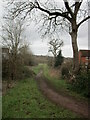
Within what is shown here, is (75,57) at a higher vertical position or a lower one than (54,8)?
lower

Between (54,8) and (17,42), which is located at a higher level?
A: (54,8)

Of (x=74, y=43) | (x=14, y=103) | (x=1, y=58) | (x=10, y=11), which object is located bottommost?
(x=14, y=103)

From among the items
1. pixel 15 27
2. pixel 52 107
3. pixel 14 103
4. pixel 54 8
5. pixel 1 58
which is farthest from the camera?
pixel 15 27

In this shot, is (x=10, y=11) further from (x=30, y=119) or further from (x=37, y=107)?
(x=30, y=119)

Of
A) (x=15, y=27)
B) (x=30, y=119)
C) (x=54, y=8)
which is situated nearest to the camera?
(x=30, y=119)

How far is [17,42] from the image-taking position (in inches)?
889

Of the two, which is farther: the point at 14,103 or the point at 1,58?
the point at 1,58

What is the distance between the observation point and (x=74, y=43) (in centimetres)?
1377

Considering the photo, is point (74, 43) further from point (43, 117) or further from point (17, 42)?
point (17, 42)

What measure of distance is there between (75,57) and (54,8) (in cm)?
492

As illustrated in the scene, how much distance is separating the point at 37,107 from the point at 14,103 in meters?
1.54

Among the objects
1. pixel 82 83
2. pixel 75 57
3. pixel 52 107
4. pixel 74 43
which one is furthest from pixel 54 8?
pixel 52 107

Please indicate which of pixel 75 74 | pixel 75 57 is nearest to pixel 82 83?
pixel 75 74

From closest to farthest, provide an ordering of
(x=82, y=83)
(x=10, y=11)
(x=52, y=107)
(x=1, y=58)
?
(x=52, y=107) → (x=82, y=83) → (x=10, y=11) → (x=1, y=58)
